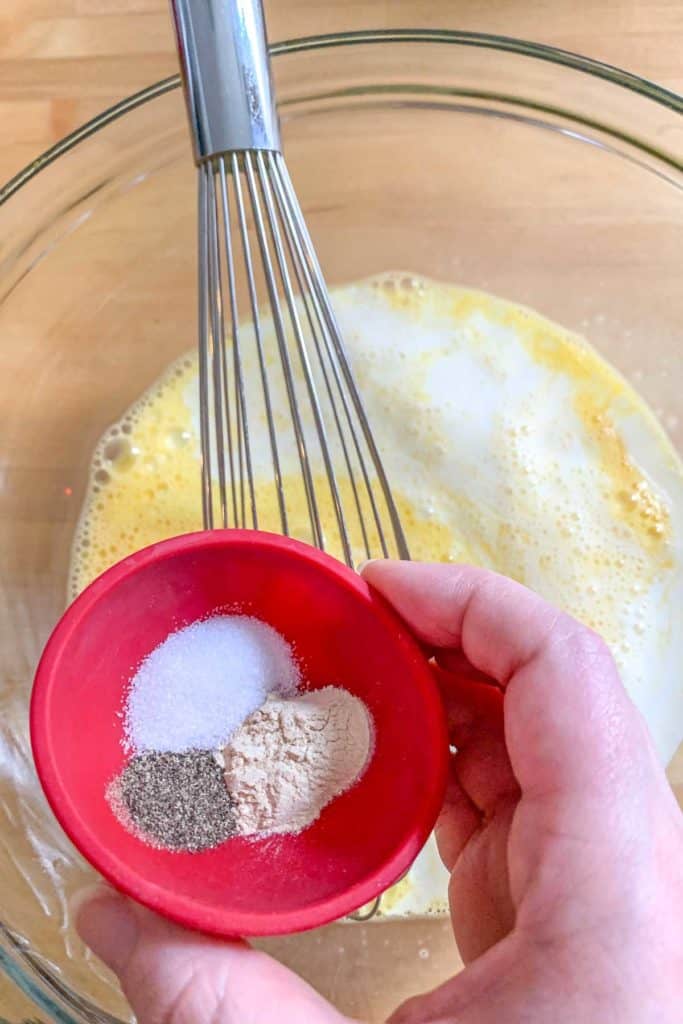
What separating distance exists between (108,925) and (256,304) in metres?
0.38

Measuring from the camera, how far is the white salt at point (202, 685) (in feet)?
1.60

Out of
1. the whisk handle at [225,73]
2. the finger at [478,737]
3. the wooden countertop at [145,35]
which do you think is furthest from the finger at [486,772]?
the wooden countertop at [145,35]

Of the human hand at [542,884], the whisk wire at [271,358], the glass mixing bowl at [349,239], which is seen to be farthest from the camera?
the glass mixing bowl at [349,239]

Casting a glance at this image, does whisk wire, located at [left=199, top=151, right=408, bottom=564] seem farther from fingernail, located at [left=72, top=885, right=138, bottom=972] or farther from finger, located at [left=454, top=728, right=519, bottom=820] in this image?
fingernail, located at [left=72, top=885, right=138, bottom=972]

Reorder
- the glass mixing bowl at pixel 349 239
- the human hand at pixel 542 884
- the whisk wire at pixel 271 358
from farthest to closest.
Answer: the glass mixing bowl at pixel 349 239 → the whisk wire at pixel 271 358 → the human hand at pixel 542 884

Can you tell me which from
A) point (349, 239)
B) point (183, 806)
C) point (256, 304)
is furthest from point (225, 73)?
point (183, 806)

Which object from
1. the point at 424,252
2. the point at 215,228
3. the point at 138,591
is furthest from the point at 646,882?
the point at 424,252

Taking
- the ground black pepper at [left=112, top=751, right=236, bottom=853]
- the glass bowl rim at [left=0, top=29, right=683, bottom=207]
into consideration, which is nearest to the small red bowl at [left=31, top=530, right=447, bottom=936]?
the ground black pepper at [left=112, top=751, right=236, bottom=853]

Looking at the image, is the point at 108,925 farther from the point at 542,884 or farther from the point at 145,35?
the point at 145,35

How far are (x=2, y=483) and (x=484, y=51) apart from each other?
49 centimetres

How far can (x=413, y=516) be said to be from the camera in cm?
73

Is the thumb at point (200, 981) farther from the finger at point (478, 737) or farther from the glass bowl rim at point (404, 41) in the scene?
the glass bowl rim at point (404, 41)

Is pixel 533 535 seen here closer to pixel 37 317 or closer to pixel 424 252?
pixel 424 252

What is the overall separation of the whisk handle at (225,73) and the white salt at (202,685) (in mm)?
274
